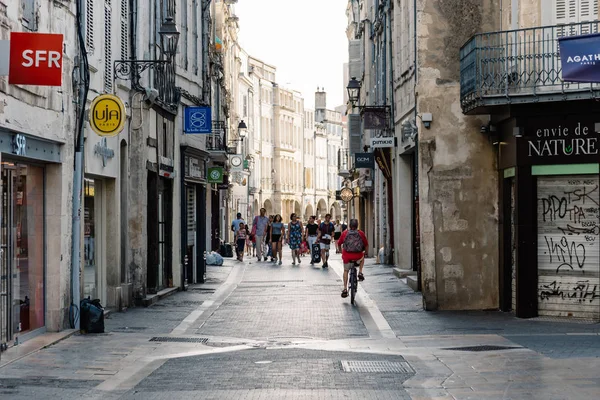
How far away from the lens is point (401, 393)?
37.9ft

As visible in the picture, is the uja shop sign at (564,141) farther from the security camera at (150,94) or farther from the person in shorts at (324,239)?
the person in shorts at (324,239)

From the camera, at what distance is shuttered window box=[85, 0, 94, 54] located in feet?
63.0

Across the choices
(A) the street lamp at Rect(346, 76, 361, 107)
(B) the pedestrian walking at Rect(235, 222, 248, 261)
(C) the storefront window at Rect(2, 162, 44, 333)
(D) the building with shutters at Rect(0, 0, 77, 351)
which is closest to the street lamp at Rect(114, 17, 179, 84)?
(D) the building with shutters at Rect(0, 0, 77, 351)

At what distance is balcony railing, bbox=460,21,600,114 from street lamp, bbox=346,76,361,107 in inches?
1016

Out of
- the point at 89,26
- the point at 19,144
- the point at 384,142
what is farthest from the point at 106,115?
the point at 384,142

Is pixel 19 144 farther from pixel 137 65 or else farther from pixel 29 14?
pixel 137 65

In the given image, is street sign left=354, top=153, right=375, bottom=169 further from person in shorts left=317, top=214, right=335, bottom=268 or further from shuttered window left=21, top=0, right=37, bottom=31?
shuttered window left=21, top=0, right=37, bottom=31

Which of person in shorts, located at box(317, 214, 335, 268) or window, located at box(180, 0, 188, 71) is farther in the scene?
person in shorts, located at box(317, 214, 335, 268)

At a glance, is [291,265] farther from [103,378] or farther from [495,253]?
[103,378]

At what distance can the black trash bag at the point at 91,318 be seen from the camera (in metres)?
17.4

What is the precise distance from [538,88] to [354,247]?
637 cm

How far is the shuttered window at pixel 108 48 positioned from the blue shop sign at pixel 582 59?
356 inches

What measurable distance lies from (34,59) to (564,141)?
29.6 feet

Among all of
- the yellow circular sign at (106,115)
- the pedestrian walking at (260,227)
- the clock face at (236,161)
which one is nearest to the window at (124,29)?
the yellow circular sign at (106,115)
